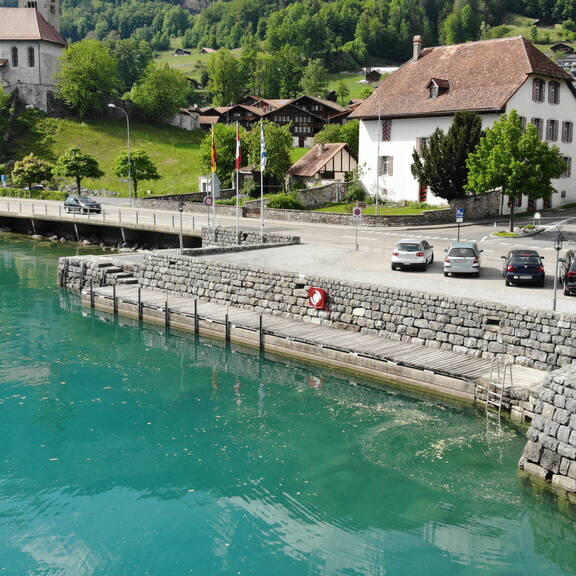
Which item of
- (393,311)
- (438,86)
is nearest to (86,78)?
(438,86)

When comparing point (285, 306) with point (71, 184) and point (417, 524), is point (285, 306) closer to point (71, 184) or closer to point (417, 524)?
point (417, 524)

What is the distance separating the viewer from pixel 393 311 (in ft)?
88.6

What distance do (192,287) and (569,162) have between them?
134 feet

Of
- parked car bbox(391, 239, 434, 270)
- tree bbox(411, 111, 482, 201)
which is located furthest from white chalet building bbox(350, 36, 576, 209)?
parked car bbox(391, 239, 434, 270)

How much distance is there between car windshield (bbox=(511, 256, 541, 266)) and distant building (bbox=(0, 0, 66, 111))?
91.6m

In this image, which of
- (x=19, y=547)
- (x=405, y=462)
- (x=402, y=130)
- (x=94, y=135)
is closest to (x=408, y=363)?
(x=405, y=462)

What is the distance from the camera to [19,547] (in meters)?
15.5

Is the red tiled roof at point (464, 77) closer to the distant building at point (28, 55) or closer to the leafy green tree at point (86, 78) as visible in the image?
the leafy green tree at point (86, 78)

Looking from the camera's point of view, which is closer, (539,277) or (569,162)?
(539,277)

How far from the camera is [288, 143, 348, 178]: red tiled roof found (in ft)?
230

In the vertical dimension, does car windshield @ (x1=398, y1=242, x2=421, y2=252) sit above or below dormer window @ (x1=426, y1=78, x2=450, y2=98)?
below

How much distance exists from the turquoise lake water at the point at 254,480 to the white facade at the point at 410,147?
36.4m

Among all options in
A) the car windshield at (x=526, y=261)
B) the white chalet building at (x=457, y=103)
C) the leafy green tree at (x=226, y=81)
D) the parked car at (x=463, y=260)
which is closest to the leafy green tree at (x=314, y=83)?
the leafy green tree at (x=226, y=81)

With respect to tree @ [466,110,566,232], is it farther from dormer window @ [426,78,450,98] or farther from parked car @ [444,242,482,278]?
dormer window @ [426,78,450,98]
